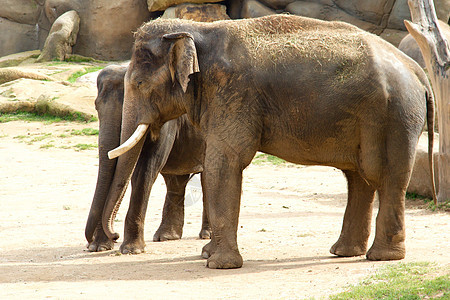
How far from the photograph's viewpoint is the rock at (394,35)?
2047 centimetres

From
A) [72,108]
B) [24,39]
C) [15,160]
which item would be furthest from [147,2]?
[15,160]

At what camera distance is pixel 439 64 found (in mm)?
8883

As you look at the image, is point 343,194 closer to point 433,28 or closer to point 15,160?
point 433,28

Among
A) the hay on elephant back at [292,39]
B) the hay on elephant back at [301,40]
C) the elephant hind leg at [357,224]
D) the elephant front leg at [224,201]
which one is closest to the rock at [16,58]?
the hay on elephant back at [292,39]

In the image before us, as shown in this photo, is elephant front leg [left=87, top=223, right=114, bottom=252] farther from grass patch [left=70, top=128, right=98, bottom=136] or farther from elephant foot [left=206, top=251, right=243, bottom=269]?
grass patch [left=70, top=128, right=98, bottom=136]

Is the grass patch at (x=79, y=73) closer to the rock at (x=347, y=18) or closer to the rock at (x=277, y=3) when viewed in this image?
the rock at (x=277, y=3)

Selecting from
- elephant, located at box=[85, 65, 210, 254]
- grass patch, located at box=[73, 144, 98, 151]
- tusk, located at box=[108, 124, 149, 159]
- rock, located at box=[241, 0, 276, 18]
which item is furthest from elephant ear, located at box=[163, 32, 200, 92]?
rock, located at box=[241, 0, 276, 18]

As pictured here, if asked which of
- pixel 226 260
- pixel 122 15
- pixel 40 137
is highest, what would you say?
pixel 122 15

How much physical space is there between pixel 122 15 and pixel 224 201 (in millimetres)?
18648

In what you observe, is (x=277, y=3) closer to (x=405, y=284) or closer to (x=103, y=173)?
(x=103, y=173)

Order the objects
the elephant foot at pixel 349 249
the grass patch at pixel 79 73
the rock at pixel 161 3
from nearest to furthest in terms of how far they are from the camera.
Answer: the elephant foot at pixel 349 249 < the grass patch at pixel 79 73 < the rock at pixel 161 3

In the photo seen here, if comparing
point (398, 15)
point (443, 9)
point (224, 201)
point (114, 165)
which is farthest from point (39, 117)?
point (224, 201)

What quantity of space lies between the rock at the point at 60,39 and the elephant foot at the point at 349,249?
17.9 m

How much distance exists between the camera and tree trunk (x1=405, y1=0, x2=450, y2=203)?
8852 millimetres
